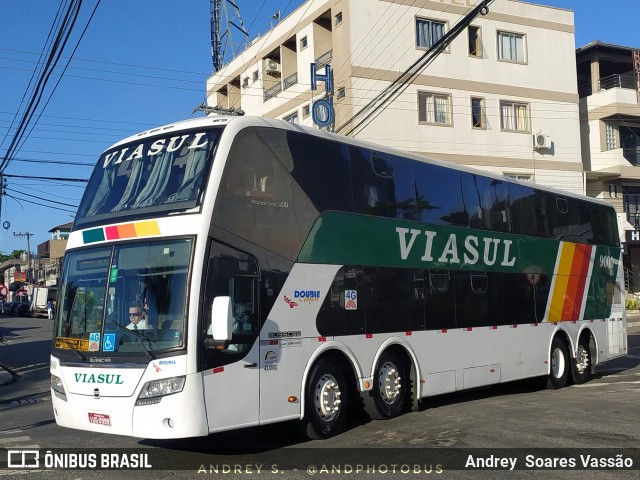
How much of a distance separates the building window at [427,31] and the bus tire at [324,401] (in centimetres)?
2590

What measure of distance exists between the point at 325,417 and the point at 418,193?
13.7 ft

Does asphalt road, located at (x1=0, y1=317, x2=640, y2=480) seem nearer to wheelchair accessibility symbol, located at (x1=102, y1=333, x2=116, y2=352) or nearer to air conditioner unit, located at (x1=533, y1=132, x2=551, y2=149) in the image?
wheelchair accessibility symbol, located at (x1=102, y1=333, x2=116, y2=352)

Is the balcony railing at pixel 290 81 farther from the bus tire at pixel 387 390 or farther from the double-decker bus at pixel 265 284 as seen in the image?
the bus tire at pixel 387 390

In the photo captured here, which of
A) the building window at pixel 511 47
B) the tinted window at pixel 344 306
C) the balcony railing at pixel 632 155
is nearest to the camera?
the tinted window at pixel 344 306

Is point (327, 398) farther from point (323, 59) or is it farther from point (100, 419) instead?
point (323, 59)

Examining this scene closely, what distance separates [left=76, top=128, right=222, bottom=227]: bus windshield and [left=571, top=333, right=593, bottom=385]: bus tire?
10.5m

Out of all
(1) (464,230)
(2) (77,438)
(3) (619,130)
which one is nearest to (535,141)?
(3) (619,130)

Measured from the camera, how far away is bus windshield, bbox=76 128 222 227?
8539mm

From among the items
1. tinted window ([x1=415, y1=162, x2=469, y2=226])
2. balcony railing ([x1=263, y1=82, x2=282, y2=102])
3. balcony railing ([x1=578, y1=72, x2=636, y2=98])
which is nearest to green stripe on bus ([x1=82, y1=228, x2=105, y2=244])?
tinted window ([x1=415, y1=162, x2=469, y2=226])

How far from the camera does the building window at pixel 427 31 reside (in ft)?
109

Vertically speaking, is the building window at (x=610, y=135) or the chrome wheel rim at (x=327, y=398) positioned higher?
the building window at (x=610, y=135)

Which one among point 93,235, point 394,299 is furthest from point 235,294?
point 394,299

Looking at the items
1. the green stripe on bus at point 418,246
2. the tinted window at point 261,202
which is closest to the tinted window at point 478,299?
the green stripe on bus at point 418,246

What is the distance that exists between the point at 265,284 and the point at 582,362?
10.0 meters
